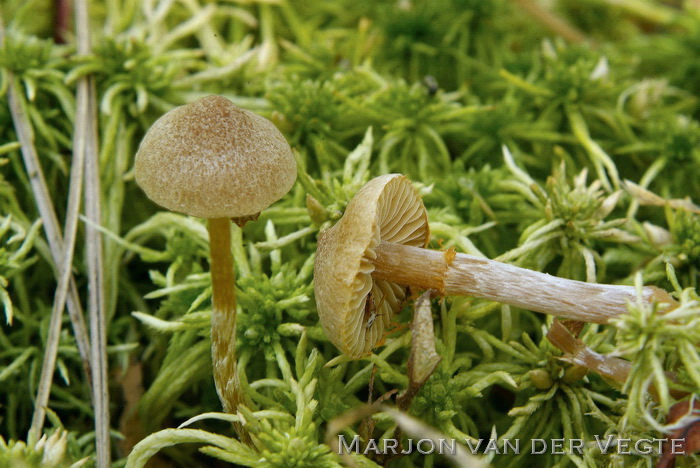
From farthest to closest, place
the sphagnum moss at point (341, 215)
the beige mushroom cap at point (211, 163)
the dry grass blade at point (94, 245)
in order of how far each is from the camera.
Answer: the dry grass blade at point (94, 245) → the sphagnum moss at point (341, 215) → the beige mushroom cap at point (211, 163)

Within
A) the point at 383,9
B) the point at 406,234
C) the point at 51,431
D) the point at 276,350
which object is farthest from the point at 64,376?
the point at 383,9

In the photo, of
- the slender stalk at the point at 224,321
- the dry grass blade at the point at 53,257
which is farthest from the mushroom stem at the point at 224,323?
the dry grass blade at the point at 53,257

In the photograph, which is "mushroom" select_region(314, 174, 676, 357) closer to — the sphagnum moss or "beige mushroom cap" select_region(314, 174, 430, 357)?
"beige mushroom cap" select_region(314, 174, 430, 357)

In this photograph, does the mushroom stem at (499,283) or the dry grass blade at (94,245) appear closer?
the mushroom stem at (499,283)

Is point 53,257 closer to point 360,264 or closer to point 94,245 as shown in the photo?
point 94,245

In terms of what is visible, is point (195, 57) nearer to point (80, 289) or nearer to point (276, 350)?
point (80, 289)

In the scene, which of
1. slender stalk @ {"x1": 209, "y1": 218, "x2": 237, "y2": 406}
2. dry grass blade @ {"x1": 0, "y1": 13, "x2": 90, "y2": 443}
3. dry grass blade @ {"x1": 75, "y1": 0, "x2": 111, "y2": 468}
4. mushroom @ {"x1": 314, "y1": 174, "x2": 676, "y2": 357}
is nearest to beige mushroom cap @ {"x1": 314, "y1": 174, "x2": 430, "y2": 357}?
mushroom @ {"x1": 314, "y1": 174, "x2": 676, "y2": 357}

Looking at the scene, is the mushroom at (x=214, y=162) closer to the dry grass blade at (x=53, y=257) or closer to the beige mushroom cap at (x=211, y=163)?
the beige mushroom cap at (x=211, y=163)
